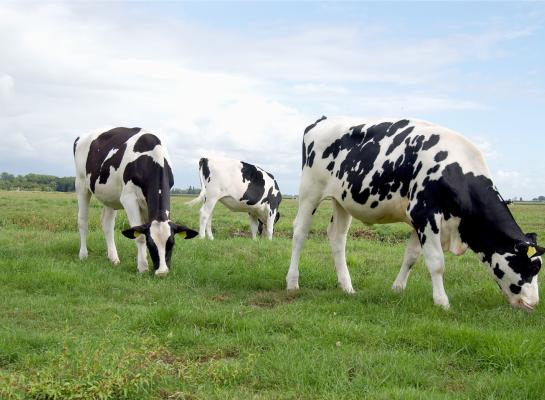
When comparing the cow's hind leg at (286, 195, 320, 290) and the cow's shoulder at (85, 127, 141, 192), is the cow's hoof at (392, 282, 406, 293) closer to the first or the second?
the cow's hind leg at (286, 195, 320, 290)

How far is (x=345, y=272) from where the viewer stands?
955 centimetres

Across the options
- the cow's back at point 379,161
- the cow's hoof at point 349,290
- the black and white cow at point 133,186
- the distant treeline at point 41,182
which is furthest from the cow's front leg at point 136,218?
the distant treeline at point 41,182

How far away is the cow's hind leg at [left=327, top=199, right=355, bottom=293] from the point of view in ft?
31.2

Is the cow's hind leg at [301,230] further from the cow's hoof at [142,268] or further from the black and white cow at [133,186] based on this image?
the cow's hoof at [142,268]

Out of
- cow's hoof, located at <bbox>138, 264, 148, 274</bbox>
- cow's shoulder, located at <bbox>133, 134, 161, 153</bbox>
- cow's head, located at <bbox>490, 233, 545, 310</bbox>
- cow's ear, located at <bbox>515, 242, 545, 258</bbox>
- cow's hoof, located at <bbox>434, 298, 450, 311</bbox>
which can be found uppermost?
cow's shoulder, located at <bbox>133, 134, 161, 153</bbox>

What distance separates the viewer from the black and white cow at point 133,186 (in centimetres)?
1002

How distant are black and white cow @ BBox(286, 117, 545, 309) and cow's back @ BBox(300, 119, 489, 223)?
13 millimetres

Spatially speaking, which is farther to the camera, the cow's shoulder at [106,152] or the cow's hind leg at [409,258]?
the cow's shoulder at [106,152]

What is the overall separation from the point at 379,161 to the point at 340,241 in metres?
1.74

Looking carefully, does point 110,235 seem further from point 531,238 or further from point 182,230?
point 531,238

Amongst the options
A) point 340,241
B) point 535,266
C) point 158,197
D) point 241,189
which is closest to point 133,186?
point 158,197

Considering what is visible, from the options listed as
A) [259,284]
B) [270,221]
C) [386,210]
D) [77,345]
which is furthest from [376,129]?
[270,221]

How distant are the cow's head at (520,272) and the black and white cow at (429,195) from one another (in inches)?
0.4

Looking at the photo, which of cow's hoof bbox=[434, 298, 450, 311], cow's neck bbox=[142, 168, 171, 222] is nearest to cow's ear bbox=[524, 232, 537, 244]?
cow's hoof bbox=[434, 298, 450, 311]
